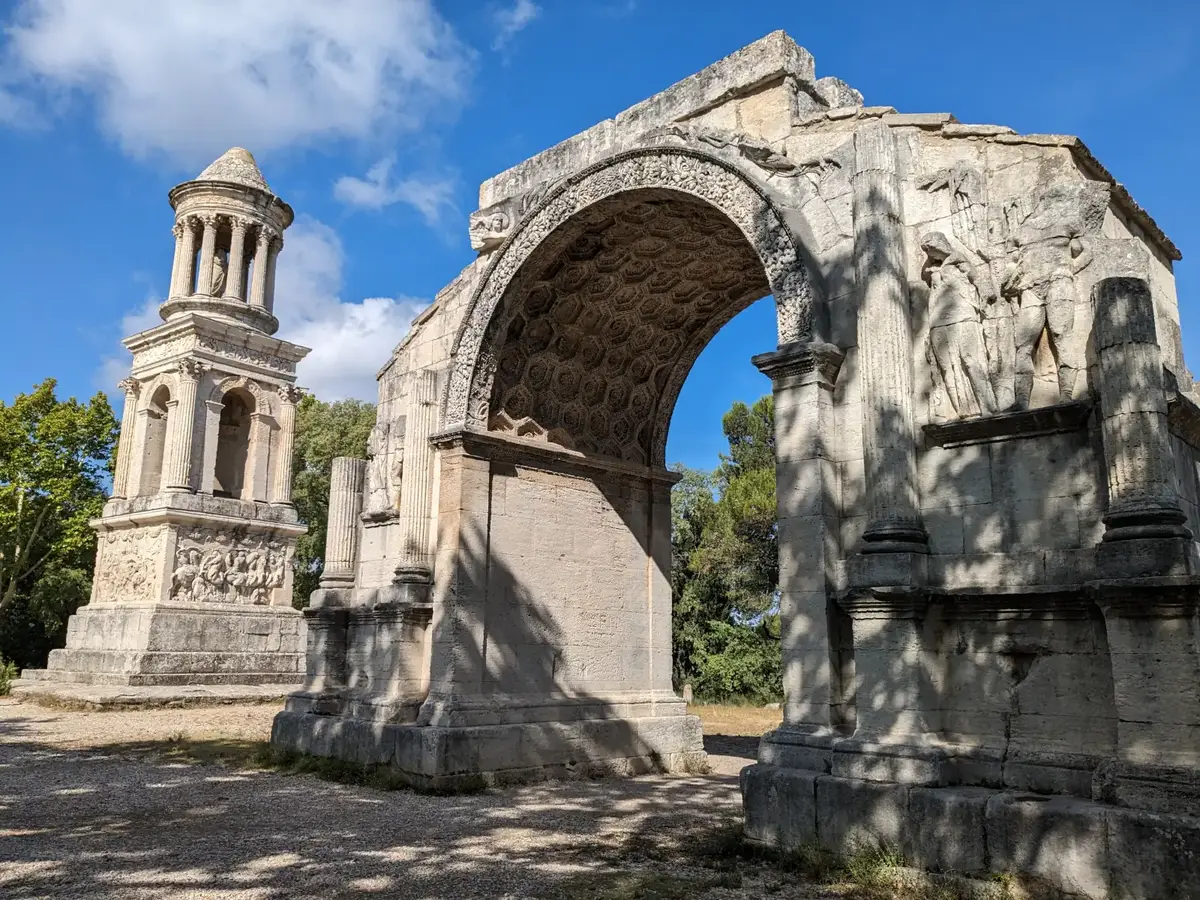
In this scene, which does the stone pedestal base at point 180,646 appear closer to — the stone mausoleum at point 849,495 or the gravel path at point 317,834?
the gravel path at point 317,834

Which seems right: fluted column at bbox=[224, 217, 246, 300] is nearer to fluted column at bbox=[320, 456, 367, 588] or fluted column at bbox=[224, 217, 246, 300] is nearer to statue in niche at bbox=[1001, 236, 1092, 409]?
fluted column at bbox=[320, 456, 367, 588]

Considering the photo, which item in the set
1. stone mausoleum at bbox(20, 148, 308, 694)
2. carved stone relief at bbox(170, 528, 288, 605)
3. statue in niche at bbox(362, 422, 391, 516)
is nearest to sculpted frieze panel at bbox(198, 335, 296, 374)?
stone mausoleum at bbox(20, 148, 308, 694)

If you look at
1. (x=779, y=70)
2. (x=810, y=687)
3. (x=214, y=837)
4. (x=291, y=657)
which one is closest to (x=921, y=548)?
(x=810, y=687)

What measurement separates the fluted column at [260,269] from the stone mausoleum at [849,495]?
10.5 metres

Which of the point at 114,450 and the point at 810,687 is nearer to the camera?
the point at 810,687

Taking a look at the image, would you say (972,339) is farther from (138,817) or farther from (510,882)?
(138,817)

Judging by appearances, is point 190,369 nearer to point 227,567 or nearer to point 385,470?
point 227,567

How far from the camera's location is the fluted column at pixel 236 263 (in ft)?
62.8

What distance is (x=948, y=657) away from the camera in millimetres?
5852

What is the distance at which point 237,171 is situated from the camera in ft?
65.9

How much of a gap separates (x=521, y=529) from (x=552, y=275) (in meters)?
2.64

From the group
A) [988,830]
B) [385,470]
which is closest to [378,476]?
[385,470]

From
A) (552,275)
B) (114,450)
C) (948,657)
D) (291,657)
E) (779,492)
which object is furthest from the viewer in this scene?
(114,450)

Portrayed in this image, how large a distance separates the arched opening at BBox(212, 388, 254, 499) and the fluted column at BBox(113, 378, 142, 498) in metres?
1.61
